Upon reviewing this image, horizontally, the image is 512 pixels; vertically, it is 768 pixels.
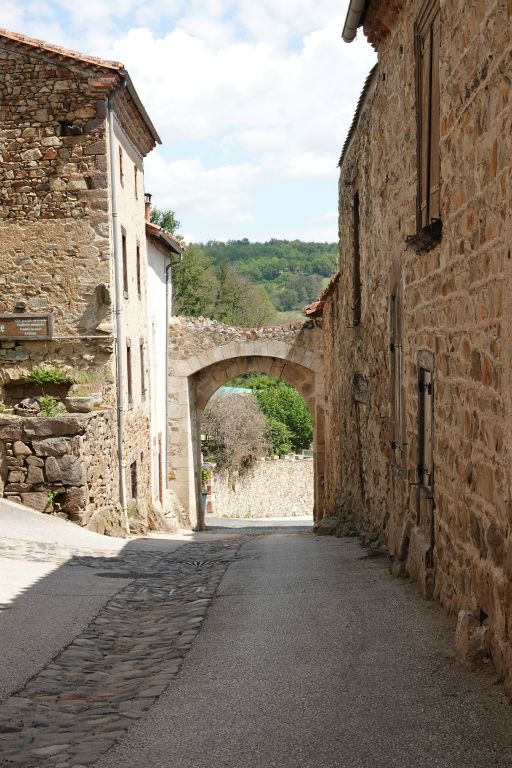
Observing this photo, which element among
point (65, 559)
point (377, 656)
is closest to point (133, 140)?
point (65, 559)

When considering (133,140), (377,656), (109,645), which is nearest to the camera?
(377,656)

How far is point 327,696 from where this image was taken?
12.7 feet

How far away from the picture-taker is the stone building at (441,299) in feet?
12.3

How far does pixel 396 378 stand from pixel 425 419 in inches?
59.6

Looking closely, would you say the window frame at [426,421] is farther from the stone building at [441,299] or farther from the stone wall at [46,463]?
the stone wall at [46,463]

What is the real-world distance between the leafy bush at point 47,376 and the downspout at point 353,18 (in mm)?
7704

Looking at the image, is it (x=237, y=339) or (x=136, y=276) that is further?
(x=237, y=339)

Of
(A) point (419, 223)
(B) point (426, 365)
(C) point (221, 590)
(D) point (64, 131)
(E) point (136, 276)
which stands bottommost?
(C) point (221, 590)

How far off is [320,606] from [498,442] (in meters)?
2.57

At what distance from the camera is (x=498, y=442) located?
3.77 m

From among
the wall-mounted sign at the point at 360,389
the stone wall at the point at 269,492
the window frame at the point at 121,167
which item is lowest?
the stone wall at the point at 269,492

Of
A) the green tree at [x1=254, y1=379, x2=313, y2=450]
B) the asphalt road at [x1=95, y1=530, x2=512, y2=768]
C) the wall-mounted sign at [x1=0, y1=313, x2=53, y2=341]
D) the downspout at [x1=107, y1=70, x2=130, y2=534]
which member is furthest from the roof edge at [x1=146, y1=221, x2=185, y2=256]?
the green tree at [x1=254, y1=379, x2=313, y2=450]

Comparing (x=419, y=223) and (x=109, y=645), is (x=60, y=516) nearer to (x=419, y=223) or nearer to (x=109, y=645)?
(x=109, y=645)

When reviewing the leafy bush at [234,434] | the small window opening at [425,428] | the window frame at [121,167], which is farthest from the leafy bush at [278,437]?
the small window opening at [425,428]
